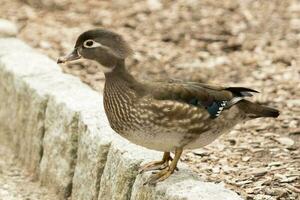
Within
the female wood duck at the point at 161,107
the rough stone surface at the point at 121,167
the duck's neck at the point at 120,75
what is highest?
the duck's neck at the point at 120,75

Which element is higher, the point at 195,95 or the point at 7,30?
the point at 7,30

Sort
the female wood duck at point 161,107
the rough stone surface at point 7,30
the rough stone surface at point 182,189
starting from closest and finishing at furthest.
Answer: the rough stone surface at point 182,189
the female wood duck at point 161,107
the rough stone surface at point 7,30

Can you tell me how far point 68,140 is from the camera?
482 cm

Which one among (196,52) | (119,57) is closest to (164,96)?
(119,57)

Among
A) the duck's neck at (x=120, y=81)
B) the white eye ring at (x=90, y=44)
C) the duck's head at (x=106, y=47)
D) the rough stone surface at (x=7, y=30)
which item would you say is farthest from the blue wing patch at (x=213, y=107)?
the rough stone surface at (x=7, y=30)

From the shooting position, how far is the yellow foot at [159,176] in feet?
12.6

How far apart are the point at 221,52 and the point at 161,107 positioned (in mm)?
2946

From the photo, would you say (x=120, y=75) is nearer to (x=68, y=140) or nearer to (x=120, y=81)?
(x=120, y=81)

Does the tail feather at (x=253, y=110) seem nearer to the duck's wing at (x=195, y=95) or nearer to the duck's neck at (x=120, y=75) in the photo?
the duck's wing at (x=195, y=95)

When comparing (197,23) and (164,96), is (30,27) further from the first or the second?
(164,96)

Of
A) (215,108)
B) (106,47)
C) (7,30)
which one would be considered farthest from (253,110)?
(7,30)

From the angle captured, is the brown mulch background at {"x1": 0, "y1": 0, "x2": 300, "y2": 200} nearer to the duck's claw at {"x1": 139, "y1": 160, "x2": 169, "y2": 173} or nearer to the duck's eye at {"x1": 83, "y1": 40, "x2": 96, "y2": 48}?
the duck's claw at {"x1": 139, "y1": 160, "x2": 169, "y2": 173}

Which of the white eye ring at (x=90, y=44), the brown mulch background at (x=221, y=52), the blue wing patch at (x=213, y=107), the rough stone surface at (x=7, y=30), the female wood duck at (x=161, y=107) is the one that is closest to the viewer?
the female wood duck at (x=161, y=107)

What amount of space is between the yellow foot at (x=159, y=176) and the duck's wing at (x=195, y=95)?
347mm
